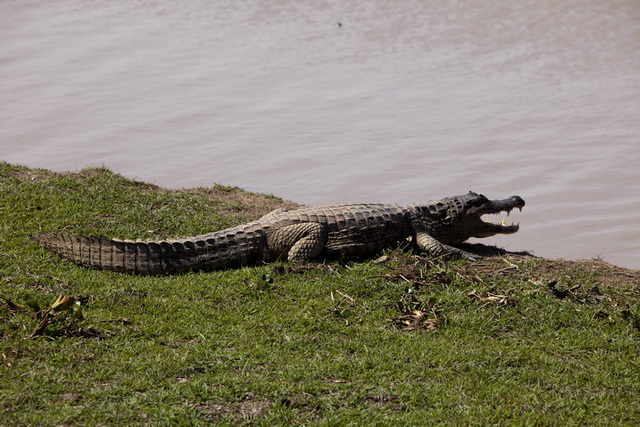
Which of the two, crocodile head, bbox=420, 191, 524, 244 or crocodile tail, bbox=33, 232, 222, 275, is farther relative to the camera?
crocodile head, bbox=420, 191, 524, 244

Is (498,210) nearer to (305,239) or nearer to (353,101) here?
(305,239)

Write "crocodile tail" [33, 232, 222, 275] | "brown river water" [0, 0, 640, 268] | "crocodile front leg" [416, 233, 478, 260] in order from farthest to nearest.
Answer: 1. "brown river water" [0, 0, 640, 268]
2. "crocodile front leg" [416, 233, 478, 260]
3. "crocodile tail" [33, 232, 222, 275]

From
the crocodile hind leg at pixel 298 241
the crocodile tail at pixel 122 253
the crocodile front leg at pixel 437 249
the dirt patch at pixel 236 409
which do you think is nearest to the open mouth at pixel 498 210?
the crocodile front leg at pixel 437 249

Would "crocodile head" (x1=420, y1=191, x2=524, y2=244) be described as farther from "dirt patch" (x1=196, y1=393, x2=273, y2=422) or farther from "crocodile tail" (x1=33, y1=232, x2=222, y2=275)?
"dirt patch" (x1=196, y1=393, x2=273, y2=422)

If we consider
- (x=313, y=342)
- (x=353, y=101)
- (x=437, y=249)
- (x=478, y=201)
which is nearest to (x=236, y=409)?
(x=313, y=342)

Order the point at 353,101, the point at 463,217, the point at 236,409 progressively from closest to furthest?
the point at 236,409
the point at 463,217
the point at 353,101

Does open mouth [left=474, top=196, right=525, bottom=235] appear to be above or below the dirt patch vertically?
above

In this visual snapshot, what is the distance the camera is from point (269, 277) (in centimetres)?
694

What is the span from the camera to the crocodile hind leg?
759cm

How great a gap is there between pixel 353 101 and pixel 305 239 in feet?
28.0

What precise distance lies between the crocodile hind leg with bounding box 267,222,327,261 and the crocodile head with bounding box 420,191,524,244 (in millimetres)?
1330

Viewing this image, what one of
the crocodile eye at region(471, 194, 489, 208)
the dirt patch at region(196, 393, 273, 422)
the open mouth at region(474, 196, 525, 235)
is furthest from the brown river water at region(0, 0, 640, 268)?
the dirt patch at region(196, 393, 273, 422)

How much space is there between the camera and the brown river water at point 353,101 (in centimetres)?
1208

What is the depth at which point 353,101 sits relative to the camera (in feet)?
51.8
